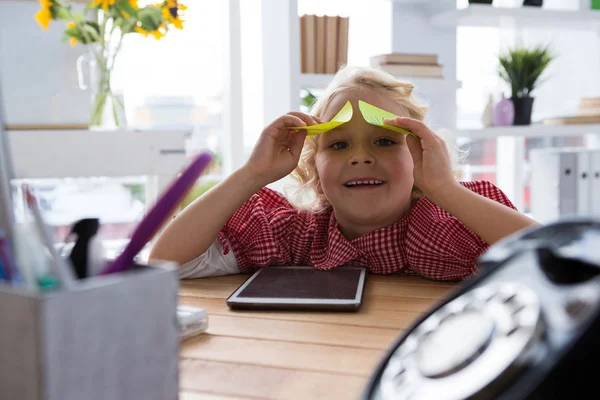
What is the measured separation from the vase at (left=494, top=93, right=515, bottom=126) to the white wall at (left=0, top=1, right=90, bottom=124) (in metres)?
1.73

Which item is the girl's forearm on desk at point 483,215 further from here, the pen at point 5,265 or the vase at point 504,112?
the vase at point 504,112

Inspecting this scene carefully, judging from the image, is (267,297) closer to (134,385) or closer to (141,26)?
(134,385)

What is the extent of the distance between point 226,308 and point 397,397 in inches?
15.1

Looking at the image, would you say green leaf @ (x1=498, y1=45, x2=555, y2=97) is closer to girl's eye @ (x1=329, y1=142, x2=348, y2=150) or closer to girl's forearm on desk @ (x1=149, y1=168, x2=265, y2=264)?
girl's eye @ (x1=329, y1=142, x2=348, y2=150)

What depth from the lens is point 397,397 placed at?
12.2 inches

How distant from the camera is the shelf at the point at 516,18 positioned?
8.44ft

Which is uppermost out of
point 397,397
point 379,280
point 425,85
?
point 425,85

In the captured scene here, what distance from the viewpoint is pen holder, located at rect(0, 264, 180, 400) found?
10.6 inches

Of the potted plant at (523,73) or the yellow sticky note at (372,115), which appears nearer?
the yellow sticky note at (372,115)

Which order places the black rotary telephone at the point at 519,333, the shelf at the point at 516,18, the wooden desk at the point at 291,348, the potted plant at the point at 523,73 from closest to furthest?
1. the black rotary telephone at the point at 519,333
2. the wooden desk at the point at 291,348
3. the shelf at the point at 516,18
4. the potted plant at the point at 523,73

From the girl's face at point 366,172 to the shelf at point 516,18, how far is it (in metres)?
1.61

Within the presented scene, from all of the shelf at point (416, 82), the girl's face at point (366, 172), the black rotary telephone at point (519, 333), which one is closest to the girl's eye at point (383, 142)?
the girl's face at point (366, 172)

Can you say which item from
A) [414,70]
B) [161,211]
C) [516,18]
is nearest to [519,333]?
[161,211]

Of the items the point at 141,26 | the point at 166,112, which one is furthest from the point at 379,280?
the point at 166,112
